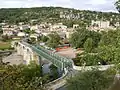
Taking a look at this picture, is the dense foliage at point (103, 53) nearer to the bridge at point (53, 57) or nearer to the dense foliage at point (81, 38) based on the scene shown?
Result: the dense foliage at point (81, 38)

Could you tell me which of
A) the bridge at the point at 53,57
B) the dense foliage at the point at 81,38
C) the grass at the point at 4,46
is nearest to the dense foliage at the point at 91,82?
the bridge at the point at 53,57

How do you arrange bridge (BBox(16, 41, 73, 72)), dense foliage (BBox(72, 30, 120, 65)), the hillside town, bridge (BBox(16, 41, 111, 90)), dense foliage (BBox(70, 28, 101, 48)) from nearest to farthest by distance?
1. the hillside town
2. dense foliage (BBox(72, 30, 120, 65))
3. bridge (BBox(16, 41, 111, 90))
4. bridge (BBox(16, 41, 73, 72))
5. dense foliage (BBox(70, 28, 101, 48))

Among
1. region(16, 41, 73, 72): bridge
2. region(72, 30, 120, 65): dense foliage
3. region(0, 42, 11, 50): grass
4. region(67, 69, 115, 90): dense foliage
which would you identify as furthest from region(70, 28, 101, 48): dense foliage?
region(67, 69, 115, 90): dense foliage

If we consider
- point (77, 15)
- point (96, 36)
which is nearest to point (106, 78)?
point (96, 36)

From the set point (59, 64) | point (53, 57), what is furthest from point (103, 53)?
point (53, 57)

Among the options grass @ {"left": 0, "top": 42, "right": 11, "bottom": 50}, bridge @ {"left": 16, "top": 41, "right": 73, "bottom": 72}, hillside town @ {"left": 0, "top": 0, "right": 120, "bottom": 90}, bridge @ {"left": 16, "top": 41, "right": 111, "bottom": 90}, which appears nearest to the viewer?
hillside town @ {"left": 0, "top": 0, "right": 120, "bottom": 90}

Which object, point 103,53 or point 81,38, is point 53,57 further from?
point 103,53

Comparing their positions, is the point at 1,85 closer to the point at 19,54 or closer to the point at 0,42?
the point at 19,54

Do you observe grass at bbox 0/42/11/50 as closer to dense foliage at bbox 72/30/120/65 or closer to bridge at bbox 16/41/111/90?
bridge at bbox 16/41/111/90
